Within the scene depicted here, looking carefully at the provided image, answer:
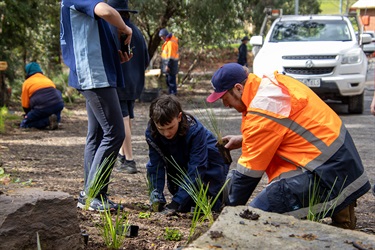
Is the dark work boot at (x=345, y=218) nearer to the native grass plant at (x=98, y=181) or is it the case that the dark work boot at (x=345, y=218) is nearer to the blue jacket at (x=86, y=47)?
the native grass plant at (x=98, y=181)

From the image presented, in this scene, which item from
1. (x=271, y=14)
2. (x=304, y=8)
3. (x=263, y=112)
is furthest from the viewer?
(x=304, y=8)

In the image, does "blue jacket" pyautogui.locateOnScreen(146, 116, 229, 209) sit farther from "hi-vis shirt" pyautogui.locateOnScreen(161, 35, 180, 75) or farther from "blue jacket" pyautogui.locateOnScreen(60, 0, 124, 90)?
"hi-vis shirt" pyautogui.locateOnScreen(161, 35, 180, 75)

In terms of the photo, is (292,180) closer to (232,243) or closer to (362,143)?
→ (232,243)

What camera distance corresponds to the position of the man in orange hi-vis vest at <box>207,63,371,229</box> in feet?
14.1

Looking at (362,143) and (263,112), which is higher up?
(263,112)

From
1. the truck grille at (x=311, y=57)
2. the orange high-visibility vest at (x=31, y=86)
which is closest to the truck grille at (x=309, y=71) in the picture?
the truck grille at (x=311, y=57)

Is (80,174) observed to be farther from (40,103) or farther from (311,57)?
(311,57)

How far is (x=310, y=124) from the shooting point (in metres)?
4.36

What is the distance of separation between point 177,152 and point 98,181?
0.70 m

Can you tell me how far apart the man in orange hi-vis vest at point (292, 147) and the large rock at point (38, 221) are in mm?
1089

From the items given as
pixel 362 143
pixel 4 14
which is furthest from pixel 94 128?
pixel 4 14

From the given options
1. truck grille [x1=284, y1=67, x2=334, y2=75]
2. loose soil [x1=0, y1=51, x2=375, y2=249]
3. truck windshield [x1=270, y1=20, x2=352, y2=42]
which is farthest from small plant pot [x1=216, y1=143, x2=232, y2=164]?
truck windshield [x1=270, y1=20, x2=352, y2=42]

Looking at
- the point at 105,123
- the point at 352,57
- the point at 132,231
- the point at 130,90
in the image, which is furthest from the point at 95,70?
the point at 352,57

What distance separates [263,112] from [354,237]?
1.21 meters
